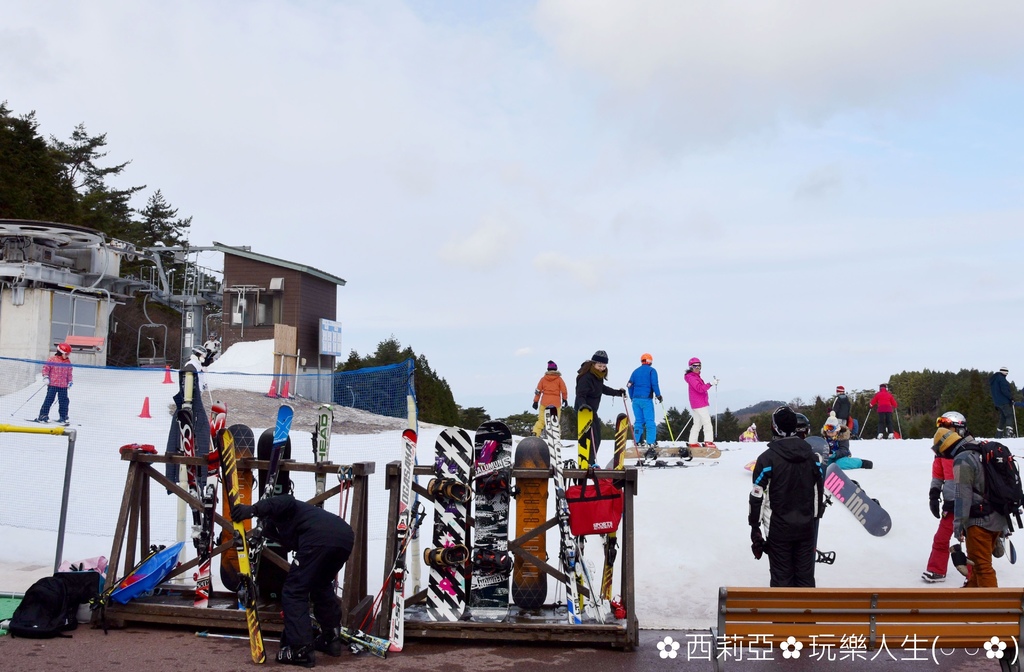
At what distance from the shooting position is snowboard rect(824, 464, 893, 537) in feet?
32.1

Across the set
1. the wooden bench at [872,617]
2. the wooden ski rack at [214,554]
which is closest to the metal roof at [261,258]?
A: the wooden ski rack at [214,554]

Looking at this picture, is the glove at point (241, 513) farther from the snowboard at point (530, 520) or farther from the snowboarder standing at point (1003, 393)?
the snowboarder standing at point (1003, 393)

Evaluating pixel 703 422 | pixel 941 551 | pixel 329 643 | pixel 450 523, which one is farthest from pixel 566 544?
pixel 703 422

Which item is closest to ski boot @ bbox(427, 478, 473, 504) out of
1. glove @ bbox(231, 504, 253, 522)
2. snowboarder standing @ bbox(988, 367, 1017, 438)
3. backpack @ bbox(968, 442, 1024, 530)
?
glove @ bbox(231, 504, 253, 522)

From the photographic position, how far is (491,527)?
6602mm

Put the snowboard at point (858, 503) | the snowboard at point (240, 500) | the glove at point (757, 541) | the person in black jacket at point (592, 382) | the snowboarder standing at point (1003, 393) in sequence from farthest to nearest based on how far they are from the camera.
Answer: the snowboarder standing at point (1003, 393)
the person in black jacket at point (592, 382)
the snowboard at point (858, 503)
the snowboard at point (240, 500)
the glove at point (757, 541)

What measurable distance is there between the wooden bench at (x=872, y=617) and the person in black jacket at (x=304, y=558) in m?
2.76

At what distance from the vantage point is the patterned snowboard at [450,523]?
646cm

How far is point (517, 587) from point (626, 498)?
1465 mm

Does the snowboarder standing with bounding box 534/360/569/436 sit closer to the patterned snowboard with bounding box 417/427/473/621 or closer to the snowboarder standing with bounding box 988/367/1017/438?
the patterned snowboard with bounding box 417/427/473/621

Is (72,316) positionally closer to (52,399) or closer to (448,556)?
(52,399)

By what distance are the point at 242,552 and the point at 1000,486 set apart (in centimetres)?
647

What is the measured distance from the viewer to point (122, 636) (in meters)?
6.34

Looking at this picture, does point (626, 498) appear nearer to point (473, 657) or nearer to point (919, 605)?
point (473, 657)
